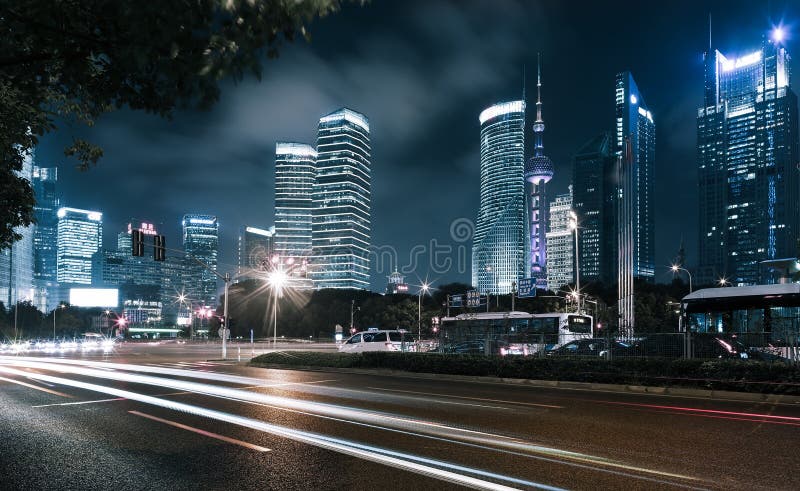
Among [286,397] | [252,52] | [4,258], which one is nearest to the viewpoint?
[252,52]

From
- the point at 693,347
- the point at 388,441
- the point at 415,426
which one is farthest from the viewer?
the point at 693,347

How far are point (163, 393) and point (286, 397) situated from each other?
395 centimetres

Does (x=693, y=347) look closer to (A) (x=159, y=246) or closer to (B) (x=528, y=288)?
(A) (x=159, y=246)

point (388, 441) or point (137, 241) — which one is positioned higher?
point (137, 241)

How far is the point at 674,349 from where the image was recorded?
19547 mm

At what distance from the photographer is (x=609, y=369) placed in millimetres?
19969

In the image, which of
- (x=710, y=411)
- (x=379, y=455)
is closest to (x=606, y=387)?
(x=710, y=411)

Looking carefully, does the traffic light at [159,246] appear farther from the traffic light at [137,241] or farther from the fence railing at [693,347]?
the fence railing at [693,347]

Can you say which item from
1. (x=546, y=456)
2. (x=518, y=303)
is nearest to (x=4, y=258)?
(x=518, y=303)

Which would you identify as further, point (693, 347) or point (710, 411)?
point (693, 347)

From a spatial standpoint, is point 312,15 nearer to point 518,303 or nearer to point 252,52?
point 252,52

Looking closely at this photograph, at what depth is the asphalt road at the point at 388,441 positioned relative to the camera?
6934mm

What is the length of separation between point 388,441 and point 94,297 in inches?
4564

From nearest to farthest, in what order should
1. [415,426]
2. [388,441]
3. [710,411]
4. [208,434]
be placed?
[388,441]
[208,434]
[415,426]
[710,411]
